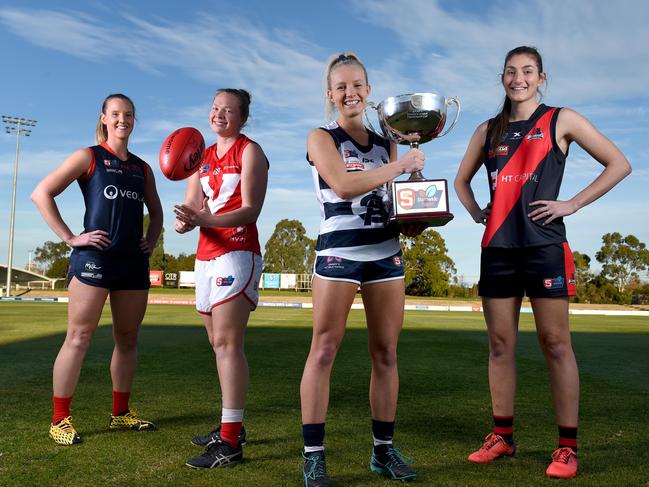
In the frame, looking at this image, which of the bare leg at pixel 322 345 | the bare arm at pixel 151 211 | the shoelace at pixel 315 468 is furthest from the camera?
the bare arm at pixel 151 211

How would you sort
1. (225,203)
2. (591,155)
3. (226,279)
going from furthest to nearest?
(225,203) → (226,279) → (591,155)

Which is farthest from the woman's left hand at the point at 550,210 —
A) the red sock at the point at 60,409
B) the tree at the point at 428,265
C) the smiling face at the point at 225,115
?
the tree at the point at 428,265

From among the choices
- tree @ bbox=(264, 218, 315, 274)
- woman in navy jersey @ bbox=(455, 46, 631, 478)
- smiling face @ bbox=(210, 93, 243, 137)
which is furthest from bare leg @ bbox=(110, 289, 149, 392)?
tree @ bbox=(264, 218, 315, 274)

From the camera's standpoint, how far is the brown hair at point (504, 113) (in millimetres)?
3721

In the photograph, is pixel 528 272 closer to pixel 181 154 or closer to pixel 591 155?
pixel 591 155

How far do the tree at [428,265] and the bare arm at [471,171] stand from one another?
4865 cm

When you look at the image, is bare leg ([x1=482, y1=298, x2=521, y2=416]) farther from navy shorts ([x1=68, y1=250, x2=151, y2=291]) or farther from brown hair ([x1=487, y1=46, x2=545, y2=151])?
navy shorts ([x1=68, y1=250, x2=151, y2=291])

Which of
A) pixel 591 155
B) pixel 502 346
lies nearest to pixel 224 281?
pixel 502 346

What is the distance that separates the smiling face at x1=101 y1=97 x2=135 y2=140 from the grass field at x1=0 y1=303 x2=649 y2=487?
2108mm

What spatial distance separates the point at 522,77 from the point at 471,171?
0.67m

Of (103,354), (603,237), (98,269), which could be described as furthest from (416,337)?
(603,237)

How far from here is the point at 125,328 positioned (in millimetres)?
4422

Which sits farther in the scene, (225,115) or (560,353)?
(225,115)

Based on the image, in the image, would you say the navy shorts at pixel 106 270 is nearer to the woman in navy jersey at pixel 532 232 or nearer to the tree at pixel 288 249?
the woman in navy jersey at pixel 532 232
